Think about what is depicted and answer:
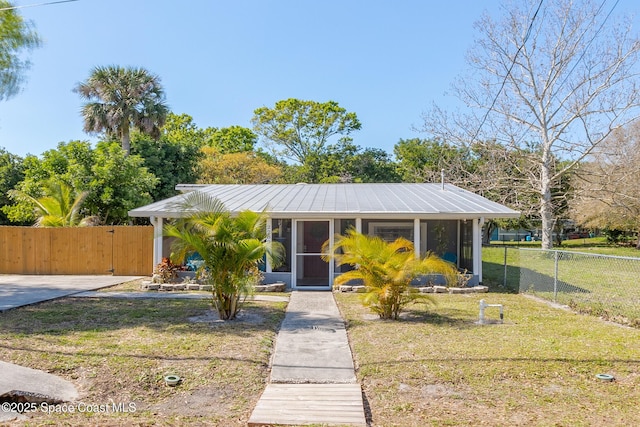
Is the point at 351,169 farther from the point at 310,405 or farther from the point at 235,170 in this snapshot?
the point at 310,405

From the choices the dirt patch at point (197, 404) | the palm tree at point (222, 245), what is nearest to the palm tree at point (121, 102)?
the palm tree at point (222, 245)

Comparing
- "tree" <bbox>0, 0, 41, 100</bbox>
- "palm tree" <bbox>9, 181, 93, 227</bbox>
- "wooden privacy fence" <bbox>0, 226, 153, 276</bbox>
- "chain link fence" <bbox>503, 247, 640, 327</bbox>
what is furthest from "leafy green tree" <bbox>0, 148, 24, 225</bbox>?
"chain link fence" <bbox>503, 247, 640, 327</bbox>

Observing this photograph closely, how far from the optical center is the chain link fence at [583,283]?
9.36 metres

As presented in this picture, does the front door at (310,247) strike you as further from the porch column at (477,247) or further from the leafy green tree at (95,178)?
the leafy green tree at (95,178)

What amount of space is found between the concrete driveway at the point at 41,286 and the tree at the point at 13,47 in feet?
18.7

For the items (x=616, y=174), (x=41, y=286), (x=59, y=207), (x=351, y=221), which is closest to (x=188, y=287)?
(x=41, y=286)

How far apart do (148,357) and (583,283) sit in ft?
38.9

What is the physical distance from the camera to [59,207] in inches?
719

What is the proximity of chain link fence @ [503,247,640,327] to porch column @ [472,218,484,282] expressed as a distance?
1076 millimetres

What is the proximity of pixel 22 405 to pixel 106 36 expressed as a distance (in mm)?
9172

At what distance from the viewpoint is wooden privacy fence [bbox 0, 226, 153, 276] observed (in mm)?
15695

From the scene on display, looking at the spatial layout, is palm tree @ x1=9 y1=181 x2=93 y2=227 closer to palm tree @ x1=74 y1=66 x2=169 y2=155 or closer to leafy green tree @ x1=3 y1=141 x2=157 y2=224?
leafy green tree @ x1=3 y1=141 x2=157 y2=224

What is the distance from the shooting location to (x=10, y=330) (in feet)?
23.8

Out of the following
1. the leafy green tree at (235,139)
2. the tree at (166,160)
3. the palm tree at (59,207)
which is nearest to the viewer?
the palm tree at (59,207)
